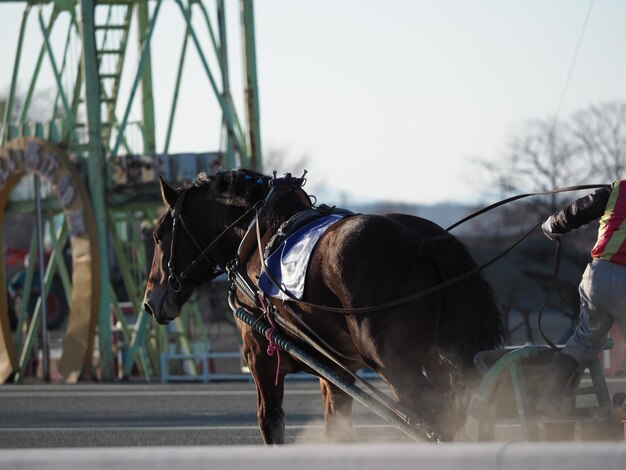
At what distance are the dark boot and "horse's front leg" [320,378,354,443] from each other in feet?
7.94

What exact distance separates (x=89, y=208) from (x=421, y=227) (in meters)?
13.0

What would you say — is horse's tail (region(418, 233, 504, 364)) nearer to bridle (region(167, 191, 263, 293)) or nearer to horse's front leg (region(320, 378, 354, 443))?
horse's front leg (region(320, 378, 354, 443))

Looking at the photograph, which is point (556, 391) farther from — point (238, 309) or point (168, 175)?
point (168, 175)

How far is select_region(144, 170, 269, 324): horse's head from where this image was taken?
8836mm

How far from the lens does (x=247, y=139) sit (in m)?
20.4

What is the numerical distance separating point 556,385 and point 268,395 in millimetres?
2652

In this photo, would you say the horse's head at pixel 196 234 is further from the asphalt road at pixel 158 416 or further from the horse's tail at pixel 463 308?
the horse's tail at pixel 463 308

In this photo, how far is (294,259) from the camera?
7.59 m

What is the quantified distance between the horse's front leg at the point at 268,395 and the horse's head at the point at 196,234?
0.95 meters

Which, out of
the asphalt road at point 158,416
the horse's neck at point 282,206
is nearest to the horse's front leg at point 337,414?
the asphalt road at point 158,416

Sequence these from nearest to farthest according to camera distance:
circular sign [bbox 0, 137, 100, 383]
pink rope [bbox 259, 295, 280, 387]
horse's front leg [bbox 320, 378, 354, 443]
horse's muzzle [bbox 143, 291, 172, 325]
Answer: pink rope [bbox 259, 295, 280, 387] < horse's front leg [bbox 320, 378, 354, 443] < horse's muzzle [bbox 143, 291, 172, 325] < circular sign [bbox 0, 137, 100, 383]

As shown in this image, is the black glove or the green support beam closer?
the black glove

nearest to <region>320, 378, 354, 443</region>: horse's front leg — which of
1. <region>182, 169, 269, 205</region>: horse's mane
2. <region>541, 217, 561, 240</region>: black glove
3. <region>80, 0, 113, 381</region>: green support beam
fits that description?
<region>182, 169, 269, 205</region>: horse's mane

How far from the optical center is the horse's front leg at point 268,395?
27.2 feet
